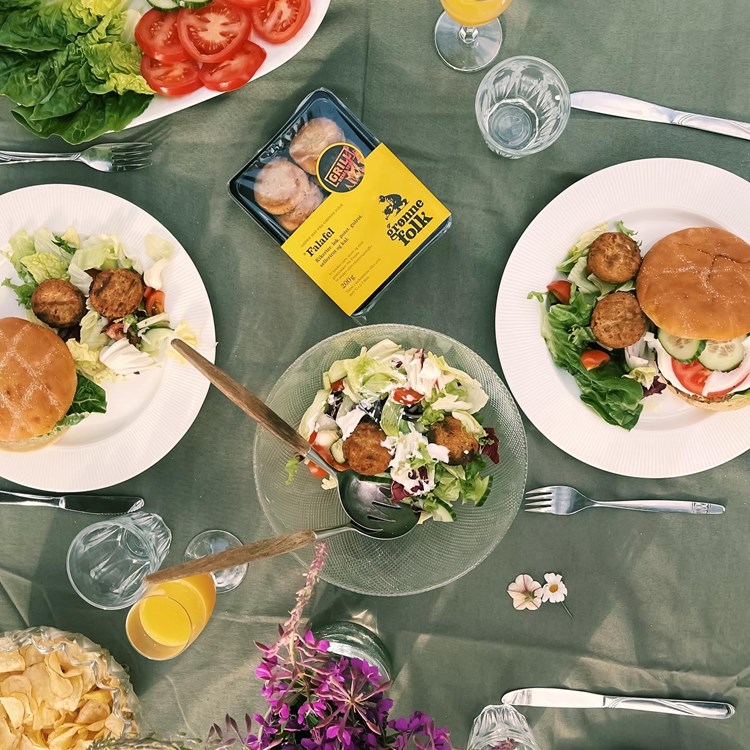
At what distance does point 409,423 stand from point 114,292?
0.71 m

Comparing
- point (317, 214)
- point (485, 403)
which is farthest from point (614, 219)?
point (317, 214)

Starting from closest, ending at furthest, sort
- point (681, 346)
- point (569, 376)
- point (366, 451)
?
point (366, 451) → point (681, 346) → point (569, 376)

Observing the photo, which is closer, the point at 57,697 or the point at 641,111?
the point at 57,697

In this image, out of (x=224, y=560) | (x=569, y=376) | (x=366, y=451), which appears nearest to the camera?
(x=224, y=560)

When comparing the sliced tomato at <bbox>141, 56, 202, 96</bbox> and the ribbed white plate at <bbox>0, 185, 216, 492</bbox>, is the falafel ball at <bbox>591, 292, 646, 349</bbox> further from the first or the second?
the sliced tomato at <bbox>141, 56, 202, 96</bbox>

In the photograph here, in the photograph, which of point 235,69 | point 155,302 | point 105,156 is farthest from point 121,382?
point 235,69

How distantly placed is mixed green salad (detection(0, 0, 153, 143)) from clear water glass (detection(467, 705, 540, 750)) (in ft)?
5.13

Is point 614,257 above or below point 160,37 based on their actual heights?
below

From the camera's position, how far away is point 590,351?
154 cm

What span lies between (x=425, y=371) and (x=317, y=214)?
46cm

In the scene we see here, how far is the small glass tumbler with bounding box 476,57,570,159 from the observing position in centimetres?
159

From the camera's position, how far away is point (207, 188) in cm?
164

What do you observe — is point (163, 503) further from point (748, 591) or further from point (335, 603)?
point (748, 591)

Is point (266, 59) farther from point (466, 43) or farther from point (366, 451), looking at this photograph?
point (366, 451)
